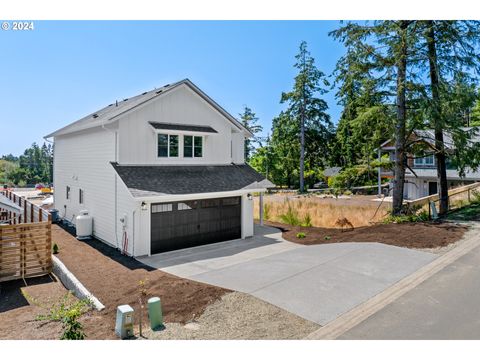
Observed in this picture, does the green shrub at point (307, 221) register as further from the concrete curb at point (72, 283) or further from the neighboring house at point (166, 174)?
the concrete curb at point (72, 283)

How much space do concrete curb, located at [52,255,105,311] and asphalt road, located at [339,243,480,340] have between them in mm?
5864

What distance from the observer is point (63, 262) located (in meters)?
11.5

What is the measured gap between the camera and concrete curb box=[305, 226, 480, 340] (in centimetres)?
590

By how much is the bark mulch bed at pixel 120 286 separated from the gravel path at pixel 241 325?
0.38 m

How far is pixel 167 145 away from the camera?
578 inches

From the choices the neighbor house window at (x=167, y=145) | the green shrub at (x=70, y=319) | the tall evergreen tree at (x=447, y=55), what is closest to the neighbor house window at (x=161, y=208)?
the neighbor house window at (x=167, y=145)

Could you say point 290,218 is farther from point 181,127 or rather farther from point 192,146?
point 181,127

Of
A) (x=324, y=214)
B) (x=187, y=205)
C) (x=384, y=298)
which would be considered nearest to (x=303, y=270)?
(x=384, y=298)

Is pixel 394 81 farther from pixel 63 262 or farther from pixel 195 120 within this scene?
pixel 63 262

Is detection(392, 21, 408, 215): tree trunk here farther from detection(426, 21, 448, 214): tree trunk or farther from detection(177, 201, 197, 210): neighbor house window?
detection(177, 201, 197, 210): neighbor house window

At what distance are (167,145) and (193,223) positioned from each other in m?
3.77

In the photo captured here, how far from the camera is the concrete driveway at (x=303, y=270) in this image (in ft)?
24.0

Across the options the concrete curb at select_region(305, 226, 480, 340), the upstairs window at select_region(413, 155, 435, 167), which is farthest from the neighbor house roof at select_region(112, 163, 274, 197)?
the upstairs window at select_region(413, 155, 435, 167)
